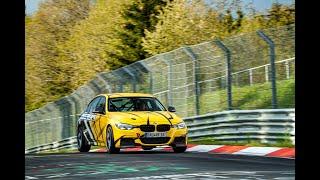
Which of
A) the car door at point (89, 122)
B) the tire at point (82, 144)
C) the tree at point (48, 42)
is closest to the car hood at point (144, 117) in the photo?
the car door at point (89, 122)

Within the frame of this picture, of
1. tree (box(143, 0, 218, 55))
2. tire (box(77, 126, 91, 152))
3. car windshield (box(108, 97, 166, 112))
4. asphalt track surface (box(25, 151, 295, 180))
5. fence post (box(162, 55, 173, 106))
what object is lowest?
asphalt track surface (box(25, 151, 295, 180))

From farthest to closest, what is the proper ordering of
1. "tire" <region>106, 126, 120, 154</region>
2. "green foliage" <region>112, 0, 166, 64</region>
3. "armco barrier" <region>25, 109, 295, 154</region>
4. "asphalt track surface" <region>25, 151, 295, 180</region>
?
"green foliage" <region>112, 0, 166, 64</region>, "armco barrier" <region>25, 109, 295, 154</region>, "tire" <region>106, 126, 120, 154</region>, "asphalt track surface" <region>25, 151, 295, 180</region>

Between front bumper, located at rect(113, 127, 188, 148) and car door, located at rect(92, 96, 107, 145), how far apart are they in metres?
0.70

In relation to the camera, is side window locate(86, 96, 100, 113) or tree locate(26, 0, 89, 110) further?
tree locate(26, 0, 89, 110)

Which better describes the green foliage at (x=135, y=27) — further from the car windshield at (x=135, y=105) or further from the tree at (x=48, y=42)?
the car windshield at (x=135, y=105)

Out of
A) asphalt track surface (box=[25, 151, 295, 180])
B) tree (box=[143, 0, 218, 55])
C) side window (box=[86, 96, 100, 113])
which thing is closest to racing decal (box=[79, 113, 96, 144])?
side window (box=[86, 96, 100, 113])

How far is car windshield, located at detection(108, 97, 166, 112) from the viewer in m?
15.5

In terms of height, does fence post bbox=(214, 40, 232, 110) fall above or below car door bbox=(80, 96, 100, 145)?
above

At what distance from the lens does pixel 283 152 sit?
46.3ft

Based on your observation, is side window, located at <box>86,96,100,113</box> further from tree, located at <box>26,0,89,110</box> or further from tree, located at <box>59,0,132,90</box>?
tree, located at <box>26,0,89,110</box>

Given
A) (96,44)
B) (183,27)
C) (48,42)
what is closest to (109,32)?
(96,44)
